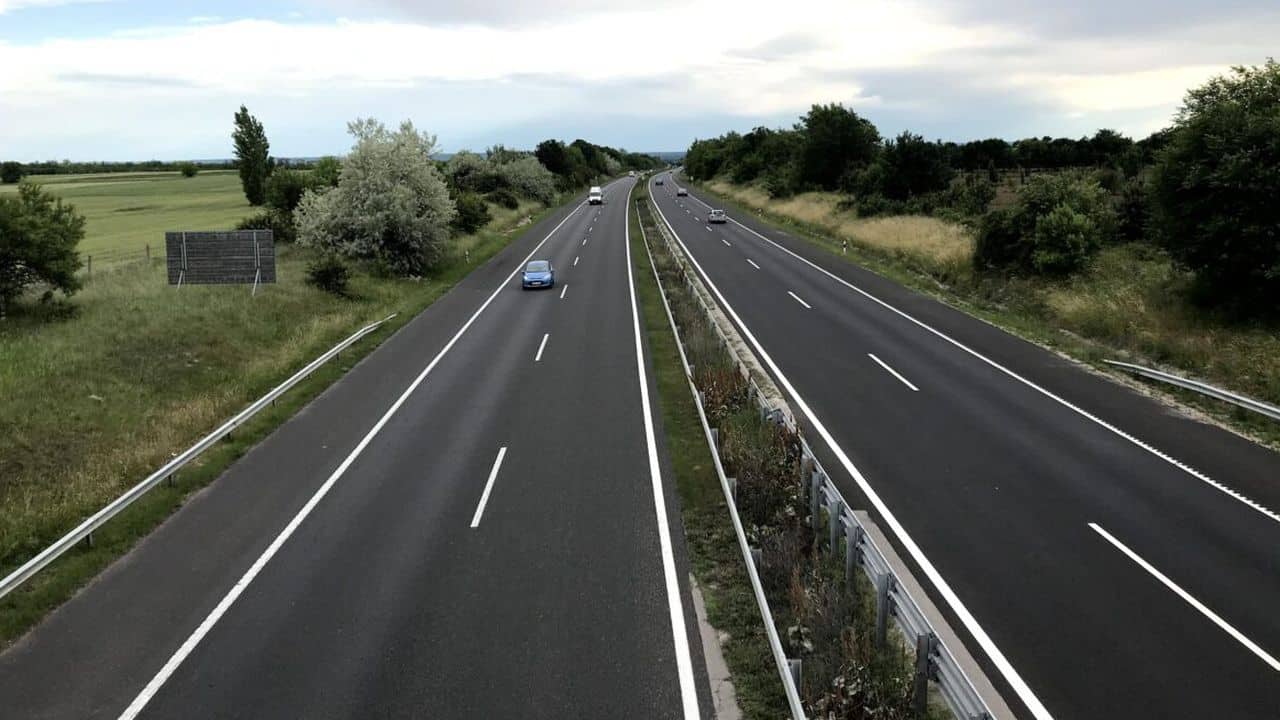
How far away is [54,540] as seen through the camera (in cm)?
1097

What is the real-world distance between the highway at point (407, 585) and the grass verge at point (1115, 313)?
39.9 feet

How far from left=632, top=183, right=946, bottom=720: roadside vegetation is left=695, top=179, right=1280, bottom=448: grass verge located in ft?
30.9

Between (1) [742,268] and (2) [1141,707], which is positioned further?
(1) [742,268]

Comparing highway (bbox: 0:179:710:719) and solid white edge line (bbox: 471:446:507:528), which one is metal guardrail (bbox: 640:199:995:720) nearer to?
highway (bbox: 0:179:710:719)

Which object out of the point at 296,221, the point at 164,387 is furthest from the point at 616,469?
the point at 296,221

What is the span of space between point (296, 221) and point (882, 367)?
26.9 meters

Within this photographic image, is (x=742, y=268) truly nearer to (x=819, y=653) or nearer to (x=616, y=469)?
(x=616, y=469)

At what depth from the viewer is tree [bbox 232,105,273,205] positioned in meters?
68.8

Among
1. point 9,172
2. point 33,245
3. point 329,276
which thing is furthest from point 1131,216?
point 9,172

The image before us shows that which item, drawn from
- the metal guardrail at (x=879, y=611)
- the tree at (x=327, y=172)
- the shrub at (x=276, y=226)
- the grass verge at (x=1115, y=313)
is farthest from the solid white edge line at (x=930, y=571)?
the tree at (x=327, y=172)

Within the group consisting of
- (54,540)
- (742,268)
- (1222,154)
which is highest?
(1222,154)

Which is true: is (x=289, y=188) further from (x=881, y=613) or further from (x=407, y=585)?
(x=881, y=613)

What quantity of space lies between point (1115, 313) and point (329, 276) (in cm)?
2602

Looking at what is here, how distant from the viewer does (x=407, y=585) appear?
9.77 metres
